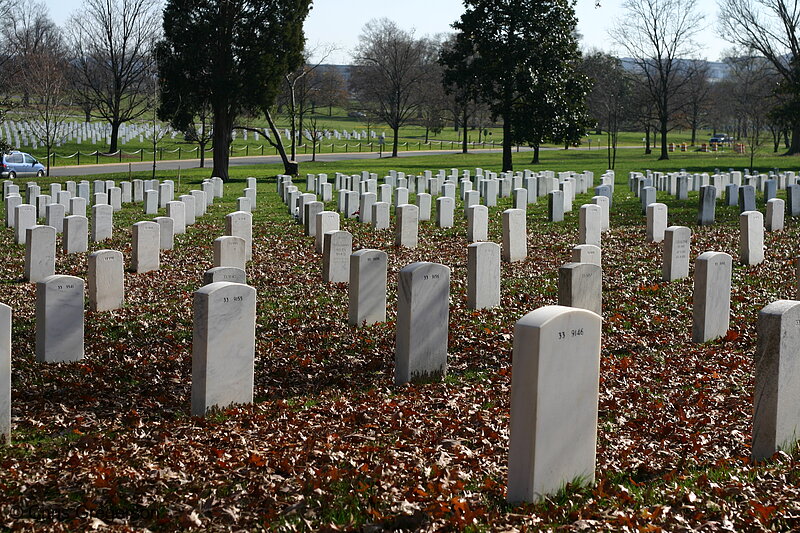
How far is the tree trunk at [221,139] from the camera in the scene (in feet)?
133

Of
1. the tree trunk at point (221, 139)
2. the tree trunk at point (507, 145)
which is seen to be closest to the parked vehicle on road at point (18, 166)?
the tree trunk at point (221, 139)

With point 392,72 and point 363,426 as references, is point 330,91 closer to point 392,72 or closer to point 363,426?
point 392,72

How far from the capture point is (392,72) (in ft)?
223

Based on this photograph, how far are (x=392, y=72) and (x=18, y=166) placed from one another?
102ft

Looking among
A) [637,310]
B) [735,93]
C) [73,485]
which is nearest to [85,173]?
[637,310]

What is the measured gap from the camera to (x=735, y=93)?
89875 millimetres

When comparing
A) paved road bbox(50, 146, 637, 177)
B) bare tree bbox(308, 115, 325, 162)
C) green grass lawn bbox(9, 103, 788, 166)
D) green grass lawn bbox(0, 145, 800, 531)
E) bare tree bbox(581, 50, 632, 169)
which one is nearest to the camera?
green grass lawn bbox(0, 145, 800, 531)

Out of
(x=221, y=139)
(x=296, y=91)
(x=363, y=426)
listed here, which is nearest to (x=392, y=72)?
(x=296, y=91)

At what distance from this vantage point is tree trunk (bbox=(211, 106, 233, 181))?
133ft

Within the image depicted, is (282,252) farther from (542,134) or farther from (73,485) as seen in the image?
(542,134)

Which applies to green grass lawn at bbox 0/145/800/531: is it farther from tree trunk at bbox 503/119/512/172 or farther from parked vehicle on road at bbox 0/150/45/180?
tree trunk at bbox 503/119/512/172

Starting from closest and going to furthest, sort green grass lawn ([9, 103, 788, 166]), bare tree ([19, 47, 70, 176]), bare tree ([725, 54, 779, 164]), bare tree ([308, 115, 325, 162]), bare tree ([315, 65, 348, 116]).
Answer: bare tree ([19, 47, 70, 176]) → bare tree ([308, 115, 325, 162]) → green grass lawn ([9, 103, 788, 166]) → bare tree ([725, 54, 779, 164]) → bare tree ([315, 65, 348, 116])

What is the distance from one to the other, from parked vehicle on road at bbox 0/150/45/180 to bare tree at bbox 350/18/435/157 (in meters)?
25.2

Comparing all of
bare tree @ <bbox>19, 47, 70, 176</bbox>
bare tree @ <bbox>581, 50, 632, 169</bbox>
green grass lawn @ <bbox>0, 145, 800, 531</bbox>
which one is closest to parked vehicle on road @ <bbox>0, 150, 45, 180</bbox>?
bare tree @ <bbox>19, 47, 70, 176</bbox>
